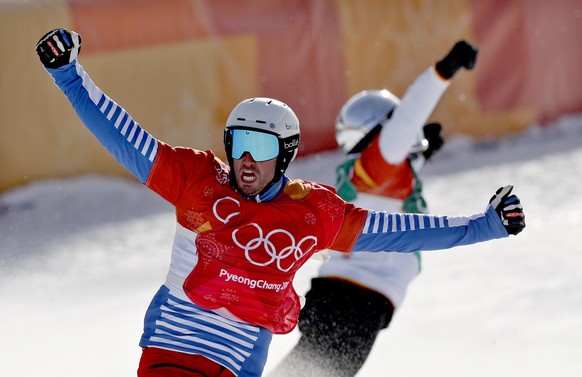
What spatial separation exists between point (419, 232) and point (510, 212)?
37 cm

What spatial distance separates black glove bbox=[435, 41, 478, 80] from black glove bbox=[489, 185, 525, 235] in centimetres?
126

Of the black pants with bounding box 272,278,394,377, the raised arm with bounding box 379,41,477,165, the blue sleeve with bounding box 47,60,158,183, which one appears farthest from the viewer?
the raised arm with bounding box 379,41,477,165

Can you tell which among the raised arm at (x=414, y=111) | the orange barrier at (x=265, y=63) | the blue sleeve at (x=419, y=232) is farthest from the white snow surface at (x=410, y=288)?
the blue sleeve at (x=419, y=232)

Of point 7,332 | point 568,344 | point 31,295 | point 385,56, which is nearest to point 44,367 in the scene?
point 7,332

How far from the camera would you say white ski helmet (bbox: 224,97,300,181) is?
12.9 ft

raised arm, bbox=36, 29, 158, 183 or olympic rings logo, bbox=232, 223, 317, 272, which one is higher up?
raised arm, bbox=36, 29, 158, 183

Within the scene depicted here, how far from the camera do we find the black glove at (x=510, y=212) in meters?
3.94

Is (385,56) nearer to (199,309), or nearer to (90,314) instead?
(90,314)

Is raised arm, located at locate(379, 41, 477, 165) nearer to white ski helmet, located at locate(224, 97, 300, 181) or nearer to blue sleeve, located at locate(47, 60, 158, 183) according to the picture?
white ski helmet, located at locate(224, 97, 300, 181)

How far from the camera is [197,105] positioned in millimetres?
9742

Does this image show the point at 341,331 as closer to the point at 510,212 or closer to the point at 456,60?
the point at 510,212

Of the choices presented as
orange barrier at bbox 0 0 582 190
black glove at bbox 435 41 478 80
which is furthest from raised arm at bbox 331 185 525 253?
orange barrier at bbox 0 0 582 190

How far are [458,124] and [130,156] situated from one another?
761 centimetres

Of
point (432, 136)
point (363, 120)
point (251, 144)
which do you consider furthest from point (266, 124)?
point (432, 136)
